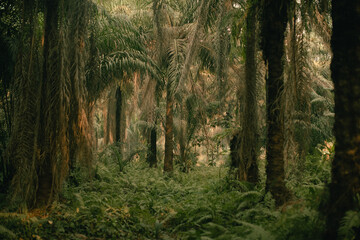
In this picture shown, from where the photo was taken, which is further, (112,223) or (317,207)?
(112,223)

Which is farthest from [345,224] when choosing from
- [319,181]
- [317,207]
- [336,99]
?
[319,181]

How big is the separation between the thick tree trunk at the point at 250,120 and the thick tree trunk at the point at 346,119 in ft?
11.5

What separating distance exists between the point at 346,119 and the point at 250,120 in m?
3.65

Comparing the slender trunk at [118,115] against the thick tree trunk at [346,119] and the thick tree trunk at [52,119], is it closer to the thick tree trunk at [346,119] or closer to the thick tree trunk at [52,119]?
the thick tree trunk at [52,119]

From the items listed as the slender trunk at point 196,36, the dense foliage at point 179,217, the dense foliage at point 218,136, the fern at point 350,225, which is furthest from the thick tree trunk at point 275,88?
the fern at point 350,225

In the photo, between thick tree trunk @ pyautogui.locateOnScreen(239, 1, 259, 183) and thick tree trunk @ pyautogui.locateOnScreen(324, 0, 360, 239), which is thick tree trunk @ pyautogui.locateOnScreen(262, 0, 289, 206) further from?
thick tree trunk @ pyautogui.locateOnScreen(324, 0, 360, 239)

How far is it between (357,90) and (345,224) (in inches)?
57.3

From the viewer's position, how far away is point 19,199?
18.6 ft

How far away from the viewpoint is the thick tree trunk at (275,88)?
587 centimetres

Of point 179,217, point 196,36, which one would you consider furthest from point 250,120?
point 179,217

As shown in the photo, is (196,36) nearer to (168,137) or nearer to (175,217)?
(175,217)

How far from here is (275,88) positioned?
19.5 feet

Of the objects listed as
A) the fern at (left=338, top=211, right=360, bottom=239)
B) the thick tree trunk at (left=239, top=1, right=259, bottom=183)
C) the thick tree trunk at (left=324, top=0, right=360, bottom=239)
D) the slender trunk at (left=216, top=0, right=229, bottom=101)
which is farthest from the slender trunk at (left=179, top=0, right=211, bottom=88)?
the fern at (left=338, top=211, right=360, bottom=239)

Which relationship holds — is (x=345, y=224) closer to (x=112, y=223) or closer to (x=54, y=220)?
(x=112, y=223)
